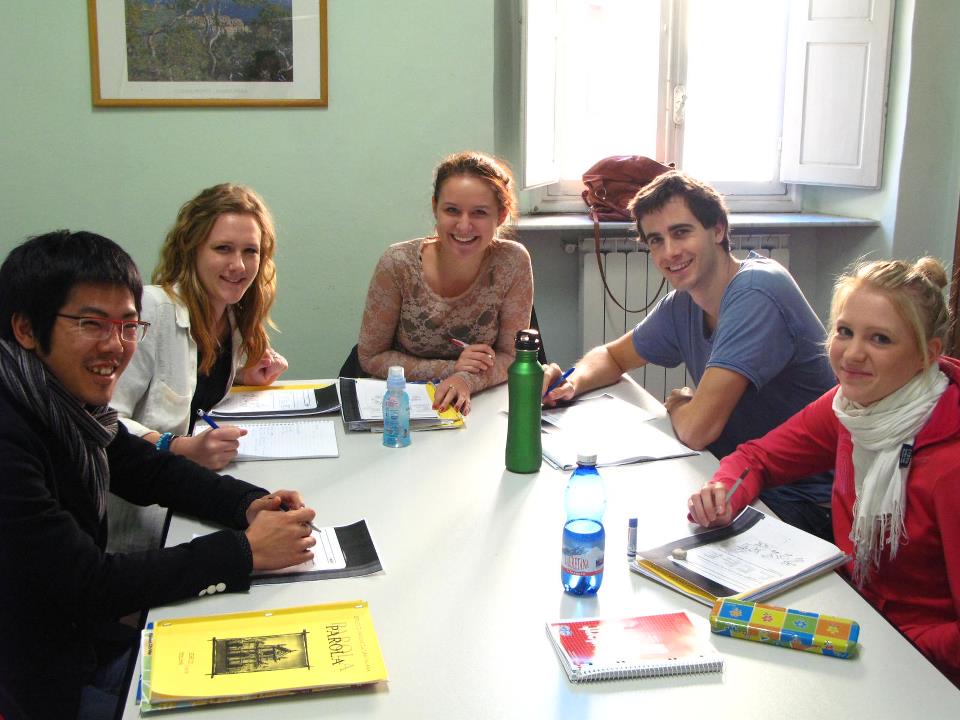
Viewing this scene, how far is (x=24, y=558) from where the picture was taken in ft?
3.65

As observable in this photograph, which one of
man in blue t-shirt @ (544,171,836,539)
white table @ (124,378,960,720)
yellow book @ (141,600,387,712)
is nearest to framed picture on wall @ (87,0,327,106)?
man in blue t-shirt @ (544,171,836,539)

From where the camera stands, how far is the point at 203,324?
204 centimetres

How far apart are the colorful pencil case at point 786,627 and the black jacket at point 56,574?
2.01 ft

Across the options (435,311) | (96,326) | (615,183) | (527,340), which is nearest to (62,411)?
(96,326)

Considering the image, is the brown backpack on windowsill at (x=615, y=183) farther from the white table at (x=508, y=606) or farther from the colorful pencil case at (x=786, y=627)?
the colorful pencil case at (x=786, y=627)

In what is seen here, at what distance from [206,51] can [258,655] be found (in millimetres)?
2573

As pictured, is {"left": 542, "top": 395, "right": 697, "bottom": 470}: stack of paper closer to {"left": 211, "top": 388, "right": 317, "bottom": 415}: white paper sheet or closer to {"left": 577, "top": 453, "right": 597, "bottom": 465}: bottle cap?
{"left": 577, "top": 453, "right": 597, "bottom": 465}: bottle cap

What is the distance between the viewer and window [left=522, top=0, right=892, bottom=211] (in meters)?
3.47

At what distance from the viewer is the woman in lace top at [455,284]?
2441 millimetres

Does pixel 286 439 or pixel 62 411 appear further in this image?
pixel 286 439

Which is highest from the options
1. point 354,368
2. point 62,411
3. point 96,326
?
point 96,326

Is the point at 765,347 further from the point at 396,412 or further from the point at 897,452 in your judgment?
the point at 396,412

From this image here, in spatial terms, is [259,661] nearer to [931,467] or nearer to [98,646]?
[98,646]

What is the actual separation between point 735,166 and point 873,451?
2.60 metres
